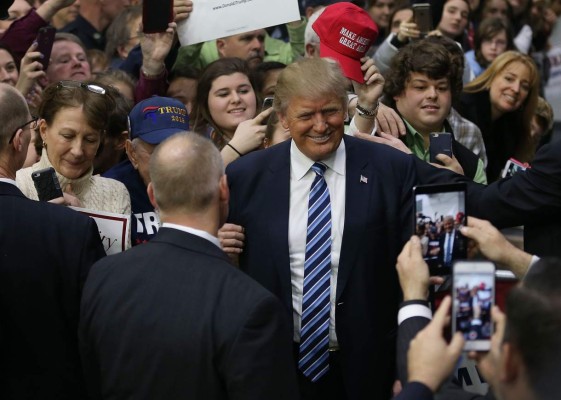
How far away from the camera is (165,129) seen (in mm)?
5293

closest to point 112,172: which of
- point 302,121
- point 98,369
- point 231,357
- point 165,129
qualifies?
point 165,129

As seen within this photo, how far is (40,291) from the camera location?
415cm

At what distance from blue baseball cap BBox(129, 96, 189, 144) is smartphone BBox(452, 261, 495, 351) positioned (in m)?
2.44

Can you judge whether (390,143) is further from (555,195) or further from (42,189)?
(42,189)

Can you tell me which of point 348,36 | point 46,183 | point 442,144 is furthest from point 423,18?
point 46,183

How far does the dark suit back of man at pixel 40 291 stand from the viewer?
162 inches

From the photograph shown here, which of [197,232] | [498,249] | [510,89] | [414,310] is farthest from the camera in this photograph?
[510,89]

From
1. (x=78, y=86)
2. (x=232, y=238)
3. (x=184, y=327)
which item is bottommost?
(x=184, y=327)

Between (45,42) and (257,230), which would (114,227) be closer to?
(257,230)

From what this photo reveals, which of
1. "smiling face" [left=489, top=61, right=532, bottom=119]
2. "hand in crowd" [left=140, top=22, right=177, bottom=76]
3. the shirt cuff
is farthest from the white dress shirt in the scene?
"smiling face" [left=489, top=61, right=532, bottom=119]

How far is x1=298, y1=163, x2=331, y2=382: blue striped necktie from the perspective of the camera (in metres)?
4.50

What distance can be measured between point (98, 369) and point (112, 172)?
5.64ft

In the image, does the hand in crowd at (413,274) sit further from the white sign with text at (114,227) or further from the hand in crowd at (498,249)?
the white sign with text at (114,227)

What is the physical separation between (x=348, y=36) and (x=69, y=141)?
60.3 inches
